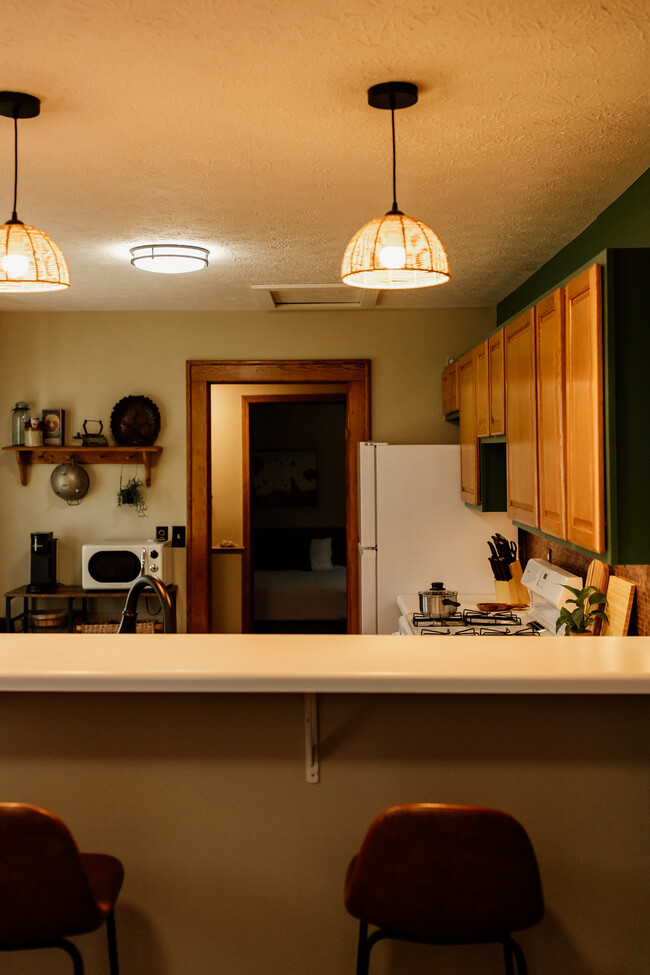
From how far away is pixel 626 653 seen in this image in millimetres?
1816

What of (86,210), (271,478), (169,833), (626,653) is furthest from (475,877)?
(271,478)

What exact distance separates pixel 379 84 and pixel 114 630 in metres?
3.53

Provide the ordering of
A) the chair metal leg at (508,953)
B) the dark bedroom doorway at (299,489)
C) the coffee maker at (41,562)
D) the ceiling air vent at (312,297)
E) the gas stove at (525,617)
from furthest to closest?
the dark bedroom doorway at (299,489), the coffee maker at (41,562), the ceiling air vent at (312,297), the gas stove at (525,617), the chair metal leg at (508,953)

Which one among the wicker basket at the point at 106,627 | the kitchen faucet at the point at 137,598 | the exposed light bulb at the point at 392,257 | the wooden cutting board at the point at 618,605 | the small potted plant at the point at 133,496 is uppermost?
the exposed light bulb at the point at 392,257

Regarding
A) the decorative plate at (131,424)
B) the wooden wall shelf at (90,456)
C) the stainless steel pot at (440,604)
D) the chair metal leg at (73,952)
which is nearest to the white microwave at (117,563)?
the wooden wall shelf at (90,456)

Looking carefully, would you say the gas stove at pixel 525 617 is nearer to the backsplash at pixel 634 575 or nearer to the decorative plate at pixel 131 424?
the backsplash at pixel 634 575

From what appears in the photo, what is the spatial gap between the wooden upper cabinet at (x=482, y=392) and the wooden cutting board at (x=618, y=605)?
1.00 meters

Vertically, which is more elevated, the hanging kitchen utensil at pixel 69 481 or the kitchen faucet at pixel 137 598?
the hanging kitchen utensil at pixel 69 481

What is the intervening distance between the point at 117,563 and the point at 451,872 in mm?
3619

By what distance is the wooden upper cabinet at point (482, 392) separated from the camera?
3.77 metres

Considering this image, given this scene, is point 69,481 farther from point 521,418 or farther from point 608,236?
point 608,236

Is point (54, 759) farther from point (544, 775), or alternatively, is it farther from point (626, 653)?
point (626, 653)

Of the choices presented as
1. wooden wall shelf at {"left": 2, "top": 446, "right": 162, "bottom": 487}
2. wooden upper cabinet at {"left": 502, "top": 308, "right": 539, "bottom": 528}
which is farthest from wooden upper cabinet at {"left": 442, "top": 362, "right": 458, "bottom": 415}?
wooden wall shelf at {"left": 2, "top": 446, "right": 162, "bottom": 487}

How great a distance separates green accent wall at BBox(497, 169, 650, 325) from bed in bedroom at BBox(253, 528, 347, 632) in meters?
3.76
